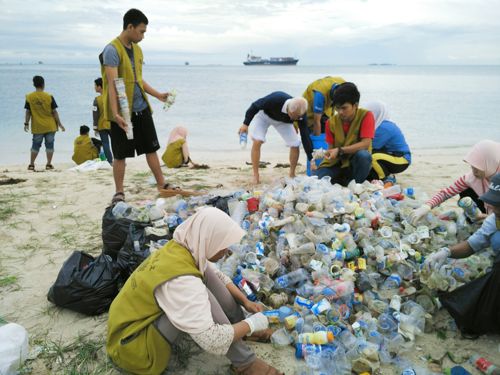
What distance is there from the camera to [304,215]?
387 centimetres

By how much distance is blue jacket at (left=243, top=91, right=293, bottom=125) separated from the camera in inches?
242

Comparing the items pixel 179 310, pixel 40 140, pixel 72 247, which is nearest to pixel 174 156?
pixel 40 140

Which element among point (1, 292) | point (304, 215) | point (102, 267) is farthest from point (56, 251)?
point (304, 215)

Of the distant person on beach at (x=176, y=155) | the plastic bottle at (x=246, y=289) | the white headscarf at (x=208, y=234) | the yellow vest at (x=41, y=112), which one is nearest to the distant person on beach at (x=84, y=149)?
the yellow vest at (x=41, y=112)

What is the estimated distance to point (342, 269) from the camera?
336 centimetres

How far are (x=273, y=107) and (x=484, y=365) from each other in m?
4.47

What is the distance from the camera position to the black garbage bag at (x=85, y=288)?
3074 mm

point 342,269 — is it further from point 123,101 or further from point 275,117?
point 275,117

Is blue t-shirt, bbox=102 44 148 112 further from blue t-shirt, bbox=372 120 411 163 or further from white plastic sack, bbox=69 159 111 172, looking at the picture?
white plastic sack, bbox=69 159 111 172

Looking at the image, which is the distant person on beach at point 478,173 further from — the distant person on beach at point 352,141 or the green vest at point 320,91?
the green vest at point 320,91

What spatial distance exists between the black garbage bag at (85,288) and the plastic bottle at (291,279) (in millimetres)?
1311

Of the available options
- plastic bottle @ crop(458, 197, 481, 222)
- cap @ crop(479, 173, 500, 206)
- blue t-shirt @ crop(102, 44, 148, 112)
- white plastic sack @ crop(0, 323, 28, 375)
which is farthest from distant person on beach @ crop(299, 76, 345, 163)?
white plastic sack @ crop(0, 323, 28, 375)

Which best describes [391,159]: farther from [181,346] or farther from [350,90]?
[181,346]

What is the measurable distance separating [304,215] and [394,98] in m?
24.2
